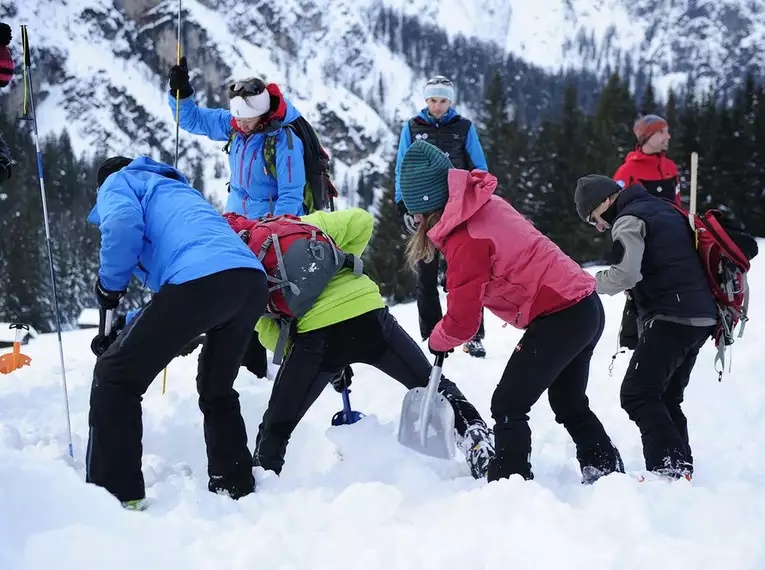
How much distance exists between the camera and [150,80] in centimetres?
15988

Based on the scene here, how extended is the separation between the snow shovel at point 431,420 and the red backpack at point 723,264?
1.50m

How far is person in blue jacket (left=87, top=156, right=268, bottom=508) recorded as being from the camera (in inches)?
115

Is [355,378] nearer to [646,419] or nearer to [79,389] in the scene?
[79,389]

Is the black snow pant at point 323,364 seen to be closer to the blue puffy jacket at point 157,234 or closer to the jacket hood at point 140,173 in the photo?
the blue puffy jacket at point 157,234

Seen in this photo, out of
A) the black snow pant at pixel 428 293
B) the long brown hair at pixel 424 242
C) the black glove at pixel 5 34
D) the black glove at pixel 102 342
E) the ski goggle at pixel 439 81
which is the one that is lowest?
the black snow pant at pixel 428 293

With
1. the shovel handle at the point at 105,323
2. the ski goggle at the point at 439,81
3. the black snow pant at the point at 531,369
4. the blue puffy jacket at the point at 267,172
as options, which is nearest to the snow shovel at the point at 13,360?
the blue puffy jacket at the point at 267,172

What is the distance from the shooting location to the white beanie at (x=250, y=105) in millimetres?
4723

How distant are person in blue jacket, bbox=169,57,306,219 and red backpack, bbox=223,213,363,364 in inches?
53.1

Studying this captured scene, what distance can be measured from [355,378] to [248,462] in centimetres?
259

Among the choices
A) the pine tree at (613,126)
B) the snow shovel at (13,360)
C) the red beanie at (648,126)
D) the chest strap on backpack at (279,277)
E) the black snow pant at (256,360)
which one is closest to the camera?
the chest strap on backpack at (279,277)

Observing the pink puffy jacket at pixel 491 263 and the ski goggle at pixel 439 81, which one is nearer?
the pink puffy jacket at pixel 491 263

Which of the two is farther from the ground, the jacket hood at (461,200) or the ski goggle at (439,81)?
the jacket hood at (461,200)

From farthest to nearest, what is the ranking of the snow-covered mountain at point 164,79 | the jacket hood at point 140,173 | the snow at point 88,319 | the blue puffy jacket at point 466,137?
the snow-covered mountain at point 164,79 → the snow at point 88,319 → the blue puffy jacket at point 466,137 → the jacket hood at point 140,173

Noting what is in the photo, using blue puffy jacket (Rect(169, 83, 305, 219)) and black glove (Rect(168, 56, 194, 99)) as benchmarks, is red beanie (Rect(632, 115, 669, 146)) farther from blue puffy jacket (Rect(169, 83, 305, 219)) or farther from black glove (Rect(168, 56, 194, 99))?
black glove (Rect(168, 56, 194, 99))
